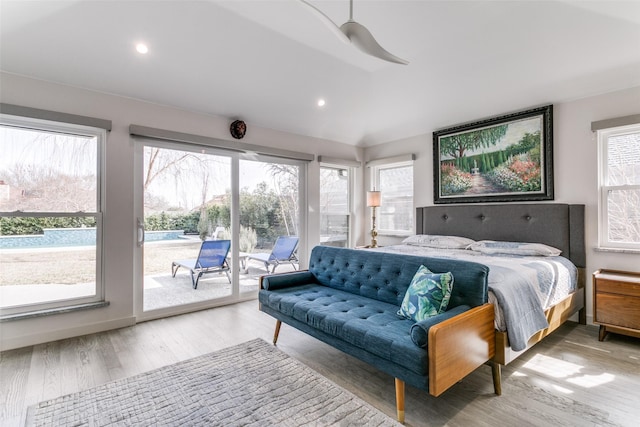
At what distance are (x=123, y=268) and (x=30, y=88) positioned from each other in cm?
187

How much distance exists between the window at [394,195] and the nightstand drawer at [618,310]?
2.46 meters

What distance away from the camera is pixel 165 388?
6.84 feet

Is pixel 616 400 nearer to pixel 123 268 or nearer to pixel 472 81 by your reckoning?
pixel 472 81

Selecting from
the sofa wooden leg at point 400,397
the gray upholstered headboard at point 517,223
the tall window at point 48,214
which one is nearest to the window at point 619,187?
the gray upholstered headboard at point 517,223

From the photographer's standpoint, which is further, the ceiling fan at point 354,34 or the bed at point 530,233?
the bed at point 530,233

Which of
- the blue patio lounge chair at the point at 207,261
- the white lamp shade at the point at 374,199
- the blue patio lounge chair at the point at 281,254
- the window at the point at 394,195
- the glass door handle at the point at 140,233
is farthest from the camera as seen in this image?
the window at the point at 394,195

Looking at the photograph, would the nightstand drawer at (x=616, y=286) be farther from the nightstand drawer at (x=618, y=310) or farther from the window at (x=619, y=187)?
the window at (x=619, y=187)

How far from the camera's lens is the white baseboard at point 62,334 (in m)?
2.69

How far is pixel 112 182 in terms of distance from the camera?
319 cm

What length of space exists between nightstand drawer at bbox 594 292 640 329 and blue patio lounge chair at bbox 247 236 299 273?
3534 millimetres

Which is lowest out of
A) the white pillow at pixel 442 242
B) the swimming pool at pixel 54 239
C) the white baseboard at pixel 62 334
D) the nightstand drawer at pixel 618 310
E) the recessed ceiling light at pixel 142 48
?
the white baseboard at pixel 62 334

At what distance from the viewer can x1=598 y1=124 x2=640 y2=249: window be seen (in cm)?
299

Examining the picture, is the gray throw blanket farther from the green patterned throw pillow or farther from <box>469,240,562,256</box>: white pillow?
<box>469,240,562,256</box>: white pillow

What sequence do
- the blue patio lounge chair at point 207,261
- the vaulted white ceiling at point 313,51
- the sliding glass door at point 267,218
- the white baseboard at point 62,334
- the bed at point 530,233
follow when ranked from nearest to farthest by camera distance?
the bed at point 530,233 < the vaulted white ceiling at point 313,51 < the white baseboard at point 62,334 < the blue patio lounge chair at point 207,261 < the sliding glass door at point 267,218
